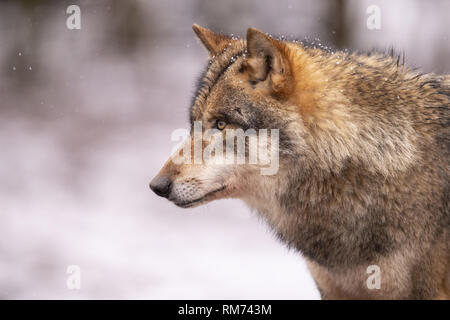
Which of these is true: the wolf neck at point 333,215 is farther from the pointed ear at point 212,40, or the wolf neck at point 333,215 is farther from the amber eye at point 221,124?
the pointed ear at point 212,40

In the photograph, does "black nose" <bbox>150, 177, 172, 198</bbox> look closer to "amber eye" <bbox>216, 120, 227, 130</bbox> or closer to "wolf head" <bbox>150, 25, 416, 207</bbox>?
"wolf head" <bbox>150, 25, 416, 207</bbox>

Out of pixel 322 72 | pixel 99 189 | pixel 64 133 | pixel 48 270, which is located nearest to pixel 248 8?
pixel 64 133

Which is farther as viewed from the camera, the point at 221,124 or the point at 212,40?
the point at 212,40

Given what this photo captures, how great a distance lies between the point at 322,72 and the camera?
3.51m

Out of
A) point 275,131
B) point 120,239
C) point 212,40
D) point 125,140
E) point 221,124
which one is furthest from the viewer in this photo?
point 125,140

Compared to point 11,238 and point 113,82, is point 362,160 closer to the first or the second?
point 11,238

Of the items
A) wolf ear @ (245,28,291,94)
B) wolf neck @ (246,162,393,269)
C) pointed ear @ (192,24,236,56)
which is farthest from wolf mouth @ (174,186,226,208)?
pointed ear @ (192,24,236,56)

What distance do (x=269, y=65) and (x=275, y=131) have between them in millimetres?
409

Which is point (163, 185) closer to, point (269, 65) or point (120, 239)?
point (269, 65)

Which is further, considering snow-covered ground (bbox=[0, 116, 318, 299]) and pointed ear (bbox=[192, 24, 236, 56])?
snow-covered ground (bbox=[0, 116, 318, 299])

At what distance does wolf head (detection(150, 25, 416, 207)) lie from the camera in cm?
336

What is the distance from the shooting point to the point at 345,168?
337 cm

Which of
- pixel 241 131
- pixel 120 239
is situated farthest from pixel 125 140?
pixel 241 131

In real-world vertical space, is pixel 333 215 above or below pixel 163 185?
below
